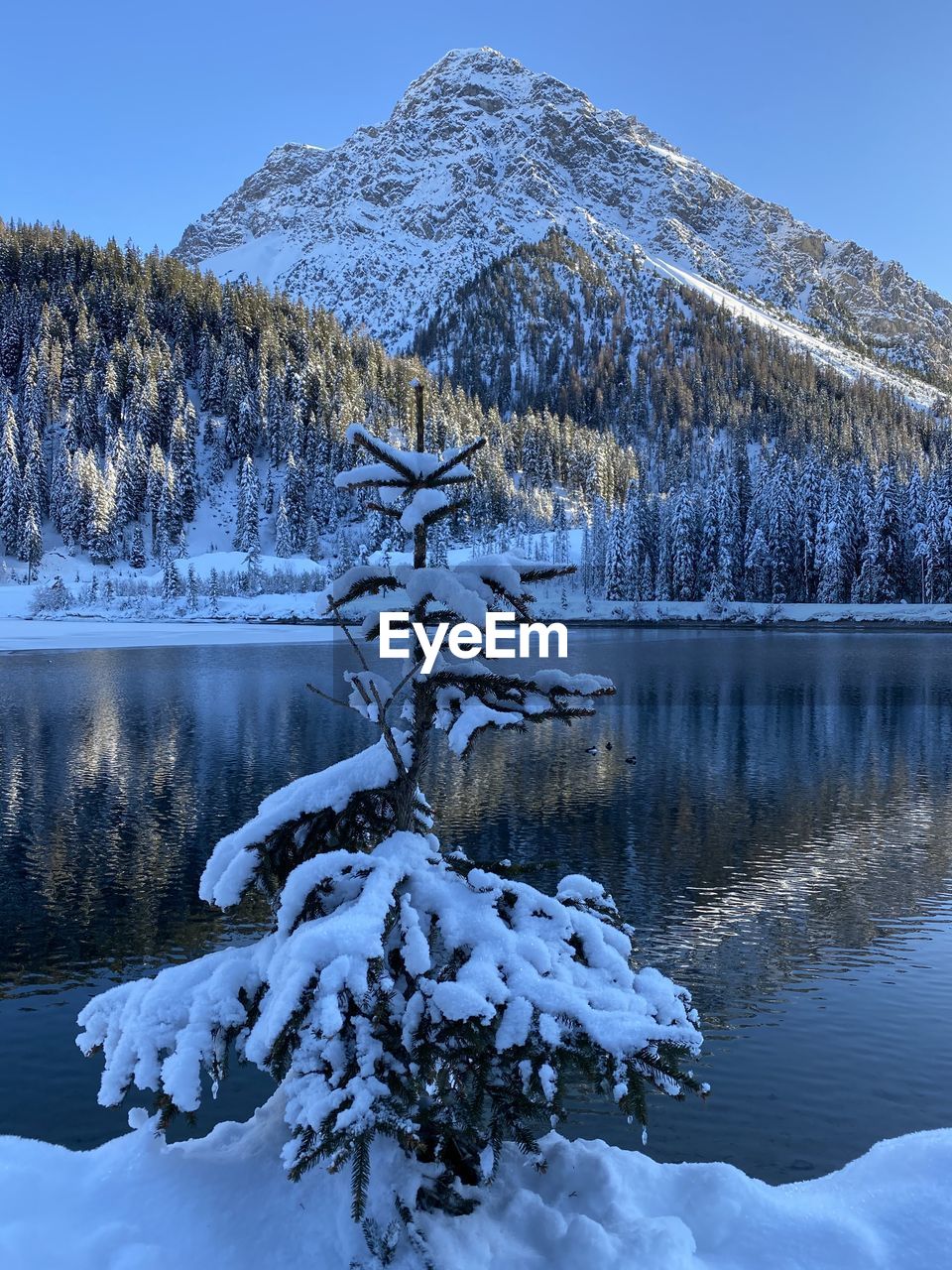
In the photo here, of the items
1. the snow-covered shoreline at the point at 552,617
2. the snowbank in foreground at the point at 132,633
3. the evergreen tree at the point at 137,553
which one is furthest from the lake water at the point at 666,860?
the evergreen tree at the point at 137,553

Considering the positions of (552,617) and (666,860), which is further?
(552,617)

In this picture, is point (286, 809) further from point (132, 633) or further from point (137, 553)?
point (137, 553)

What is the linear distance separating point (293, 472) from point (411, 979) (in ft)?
484

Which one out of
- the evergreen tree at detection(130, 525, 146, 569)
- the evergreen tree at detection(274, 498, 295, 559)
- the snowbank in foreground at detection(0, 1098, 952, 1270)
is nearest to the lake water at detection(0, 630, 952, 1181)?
the snowbank in foreground at detection(0, 1098, 952, 1270)

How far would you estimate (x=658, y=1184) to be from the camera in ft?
20.7

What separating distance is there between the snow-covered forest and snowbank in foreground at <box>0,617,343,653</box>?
36.9 ft

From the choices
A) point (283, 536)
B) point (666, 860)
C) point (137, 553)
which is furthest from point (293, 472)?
point (666, 860)

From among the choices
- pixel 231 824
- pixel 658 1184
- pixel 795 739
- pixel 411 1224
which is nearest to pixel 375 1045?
pixel 411 1224

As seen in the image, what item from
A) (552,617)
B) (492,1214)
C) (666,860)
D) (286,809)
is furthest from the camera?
(552,617)

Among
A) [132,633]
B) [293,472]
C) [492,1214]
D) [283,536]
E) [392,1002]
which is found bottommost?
[492,1214]

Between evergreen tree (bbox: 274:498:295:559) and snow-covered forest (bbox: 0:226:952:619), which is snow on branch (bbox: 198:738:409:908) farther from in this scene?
evergreen tree (bbox: 274:498:295:559)

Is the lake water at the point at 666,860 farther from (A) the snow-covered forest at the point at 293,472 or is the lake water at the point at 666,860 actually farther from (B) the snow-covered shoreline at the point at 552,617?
(A) the snow-covered forest at the point at 293,472

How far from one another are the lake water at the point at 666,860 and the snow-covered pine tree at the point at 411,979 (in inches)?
49.8

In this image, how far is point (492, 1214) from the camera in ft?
18.9
